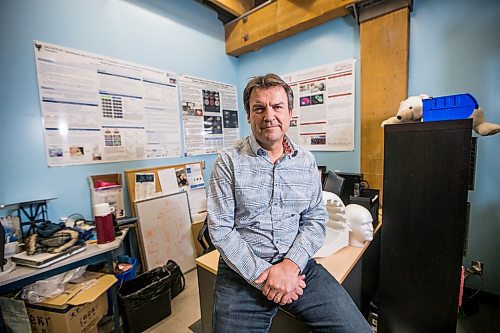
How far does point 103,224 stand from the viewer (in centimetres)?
151

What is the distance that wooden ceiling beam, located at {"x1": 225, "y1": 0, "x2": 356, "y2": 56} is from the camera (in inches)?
82.0

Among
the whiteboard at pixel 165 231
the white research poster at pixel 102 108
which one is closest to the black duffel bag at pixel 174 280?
the whiteboard at pixel 165 231

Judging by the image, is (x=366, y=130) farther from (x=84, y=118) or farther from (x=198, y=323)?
(x=84, y=118)

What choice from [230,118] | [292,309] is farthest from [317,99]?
[292,309]

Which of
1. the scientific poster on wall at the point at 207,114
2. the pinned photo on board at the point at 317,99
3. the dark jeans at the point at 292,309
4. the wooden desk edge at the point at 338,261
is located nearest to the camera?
the dark jeans at the point at 292,309

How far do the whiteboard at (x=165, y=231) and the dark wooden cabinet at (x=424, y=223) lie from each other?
6.01 ft

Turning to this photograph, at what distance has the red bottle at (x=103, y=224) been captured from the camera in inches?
59.2

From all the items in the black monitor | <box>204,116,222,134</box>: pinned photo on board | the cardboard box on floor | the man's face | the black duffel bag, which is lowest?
the black duffel bag

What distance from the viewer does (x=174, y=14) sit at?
7.86 feet

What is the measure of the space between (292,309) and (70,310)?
4.16 feet

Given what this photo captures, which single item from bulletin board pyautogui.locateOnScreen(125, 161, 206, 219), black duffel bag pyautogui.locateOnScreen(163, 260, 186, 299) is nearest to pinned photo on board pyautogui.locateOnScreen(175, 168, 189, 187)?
bulletin board pyautogui.locateOnScreen(125, 161, 206, 219)

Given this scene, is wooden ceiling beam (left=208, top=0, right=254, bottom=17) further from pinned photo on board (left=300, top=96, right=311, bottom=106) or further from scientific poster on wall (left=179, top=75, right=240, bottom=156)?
pinned photo on board (left=300, top=96, right=311, bottom=106)

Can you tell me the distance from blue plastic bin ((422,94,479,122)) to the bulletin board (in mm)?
2182

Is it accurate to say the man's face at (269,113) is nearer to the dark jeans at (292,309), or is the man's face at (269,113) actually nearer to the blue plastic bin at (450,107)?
the dark jeans at (292,309)
